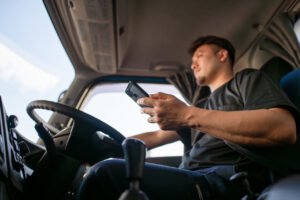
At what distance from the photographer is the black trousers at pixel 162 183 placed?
63cm

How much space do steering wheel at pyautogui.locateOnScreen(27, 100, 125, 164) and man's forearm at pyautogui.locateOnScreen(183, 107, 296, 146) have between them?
306 millimetres

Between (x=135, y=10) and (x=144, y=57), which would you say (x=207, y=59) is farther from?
(x=144, y=57)

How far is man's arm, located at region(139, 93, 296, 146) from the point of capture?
0.67 metres

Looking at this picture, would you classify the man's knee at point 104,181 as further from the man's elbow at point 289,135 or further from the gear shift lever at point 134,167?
the man's elbow at point 289,135

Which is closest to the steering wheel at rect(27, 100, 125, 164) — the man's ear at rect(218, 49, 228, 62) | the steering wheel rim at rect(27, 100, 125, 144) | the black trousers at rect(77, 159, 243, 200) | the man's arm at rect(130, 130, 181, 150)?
the steering wheel rim at rect(27, 100, 125, 144)

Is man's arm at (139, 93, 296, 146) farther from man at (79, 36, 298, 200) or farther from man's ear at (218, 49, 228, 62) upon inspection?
man's ear at (218, 49, 228, 62)

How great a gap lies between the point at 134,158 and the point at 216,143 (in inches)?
23.5

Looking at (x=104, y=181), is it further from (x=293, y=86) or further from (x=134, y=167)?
(x=293, y=86)

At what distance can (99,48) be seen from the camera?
180 centimetres

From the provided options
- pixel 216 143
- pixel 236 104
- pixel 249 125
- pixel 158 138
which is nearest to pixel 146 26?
pixel 158 138

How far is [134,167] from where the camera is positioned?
0.41 m

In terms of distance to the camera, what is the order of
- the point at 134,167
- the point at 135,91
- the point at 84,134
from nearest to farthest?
the point at 134,167 → the point at 84,134 → the point at 135,91

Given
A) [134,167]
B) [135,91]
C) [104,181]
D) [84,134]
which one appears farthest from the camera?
[135,91]

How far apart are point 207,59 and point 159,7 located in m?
0.61
